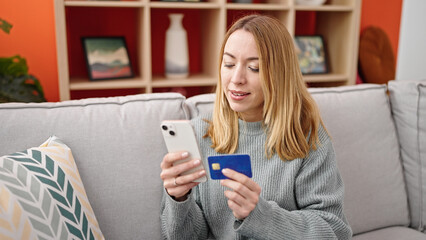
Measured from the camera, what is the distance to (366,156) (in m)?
1.52

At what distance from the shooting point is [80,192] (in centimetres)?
111

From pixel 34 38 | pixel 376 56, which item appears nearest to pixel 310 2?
pixel 376 56

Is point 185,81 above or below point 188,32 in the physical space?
below

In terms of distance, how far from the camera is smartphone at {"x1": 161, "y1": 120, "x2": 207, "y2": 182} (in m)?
0.97

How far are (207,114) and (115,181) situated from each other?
353 millimetres

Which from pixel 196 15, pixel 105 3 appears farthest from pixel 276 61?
pixel 196 15

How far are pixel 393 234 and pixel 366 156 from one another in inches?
11.3

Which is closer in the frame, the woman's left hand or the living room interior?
the woman's left hand

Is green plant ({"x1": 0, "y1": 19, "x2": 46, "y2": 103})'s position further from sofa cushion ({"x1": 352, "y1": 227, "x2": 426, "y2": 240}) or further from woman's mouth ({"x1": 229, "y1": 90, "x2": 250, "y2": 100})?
sofa cushion ({"x1": 352, "y1": 227, "x2": 426, "y2": 240})

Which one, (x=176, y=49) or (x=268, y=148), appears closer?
(x=268, y=148)

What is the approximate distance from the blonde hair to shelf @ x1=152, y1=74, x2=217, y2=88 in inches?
39.4

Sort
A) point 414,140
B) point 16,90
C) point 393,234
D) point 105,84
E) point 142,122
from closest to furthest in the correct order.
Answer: point 142,122 → point 393,234 → point 414,140 → point 16,90 → point 105,84

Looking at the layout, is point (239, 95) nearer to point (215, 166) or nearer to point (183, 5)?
point (215, 166)

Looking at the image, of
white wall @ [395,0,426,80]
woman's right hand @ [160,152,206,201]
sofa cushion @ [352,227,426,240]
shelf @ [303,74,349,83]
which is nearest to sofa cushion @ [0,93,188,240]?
woman's right hand @ [160,152,206,201]
